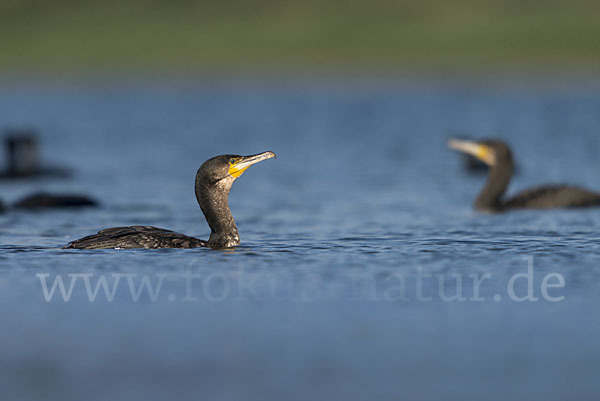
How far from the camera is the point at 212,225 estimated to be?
42.7 feet

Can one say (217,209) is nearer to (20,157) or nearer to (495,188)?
(495,188)

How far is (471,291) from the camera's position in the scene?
A: 10492 mm

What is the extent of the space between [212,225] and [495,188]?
261 inches

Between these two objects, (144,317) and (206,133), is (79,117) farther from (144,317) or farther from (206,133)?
(144,317)

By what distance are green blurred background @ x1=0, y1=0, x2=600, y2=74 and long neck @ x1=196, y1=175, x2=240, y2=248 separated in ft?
294

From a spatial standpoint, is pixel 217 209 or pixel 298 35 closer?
pixel 217 209

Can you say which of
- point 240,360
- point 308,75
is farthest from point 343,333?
point 308,75

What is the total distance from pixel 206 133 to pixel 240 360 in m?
34.9

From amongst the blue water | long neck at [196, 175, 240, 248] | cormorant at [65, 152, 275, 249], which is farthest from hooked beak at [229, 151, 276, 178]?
the blue water

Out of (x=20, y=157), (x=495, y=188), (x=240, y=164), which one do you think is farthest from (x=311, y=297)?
(x=20, y=157)

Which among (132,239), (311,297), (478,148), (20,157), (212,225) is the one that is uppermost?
(20,157)

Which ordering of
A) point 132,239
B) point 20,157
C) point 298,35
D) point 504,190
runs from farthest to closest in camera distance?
point 298,35
point 20,157
point 504,190
point 132,239

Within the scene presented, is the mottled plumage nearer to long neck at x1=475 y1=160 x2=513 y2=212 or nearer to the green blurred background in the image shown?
long neck at x1=475 y1=160 x2=513 y2=212

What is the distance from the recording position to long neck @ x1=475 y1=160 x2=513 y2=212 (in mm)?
17744
